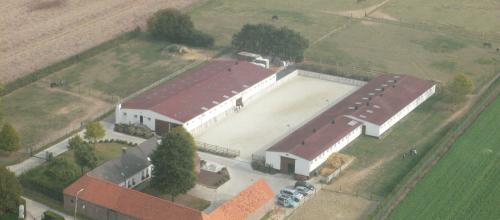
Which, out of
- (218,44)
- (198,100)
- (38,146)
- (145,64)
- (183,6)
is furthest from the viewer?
(183,6)

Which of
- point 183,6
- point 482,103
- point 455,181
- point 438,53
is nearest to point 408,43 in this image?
point 438,53

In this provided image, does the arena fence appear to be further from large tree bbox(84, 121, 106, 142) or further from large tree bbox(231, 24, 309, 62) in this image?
large tree bbox(231, 24, 309, 62)

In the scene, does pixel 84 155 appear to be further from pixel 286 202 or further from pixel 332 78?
pixel 332 78

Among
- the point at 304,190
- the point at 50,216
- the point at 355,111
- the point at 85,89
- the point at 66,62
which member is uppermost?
the point at 355,111

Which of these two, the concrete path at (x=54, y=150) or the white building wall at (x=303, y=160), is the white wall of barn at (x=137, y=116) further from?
the white building wall at (x=303, y=160)

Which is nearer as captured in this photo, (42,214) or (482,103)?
(42,214)

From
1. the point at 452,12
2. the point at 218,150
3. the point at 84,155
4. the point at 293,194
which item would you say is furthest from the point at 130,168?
the point at 452,12

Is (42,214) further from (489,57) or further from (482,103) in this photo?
(489,57)
